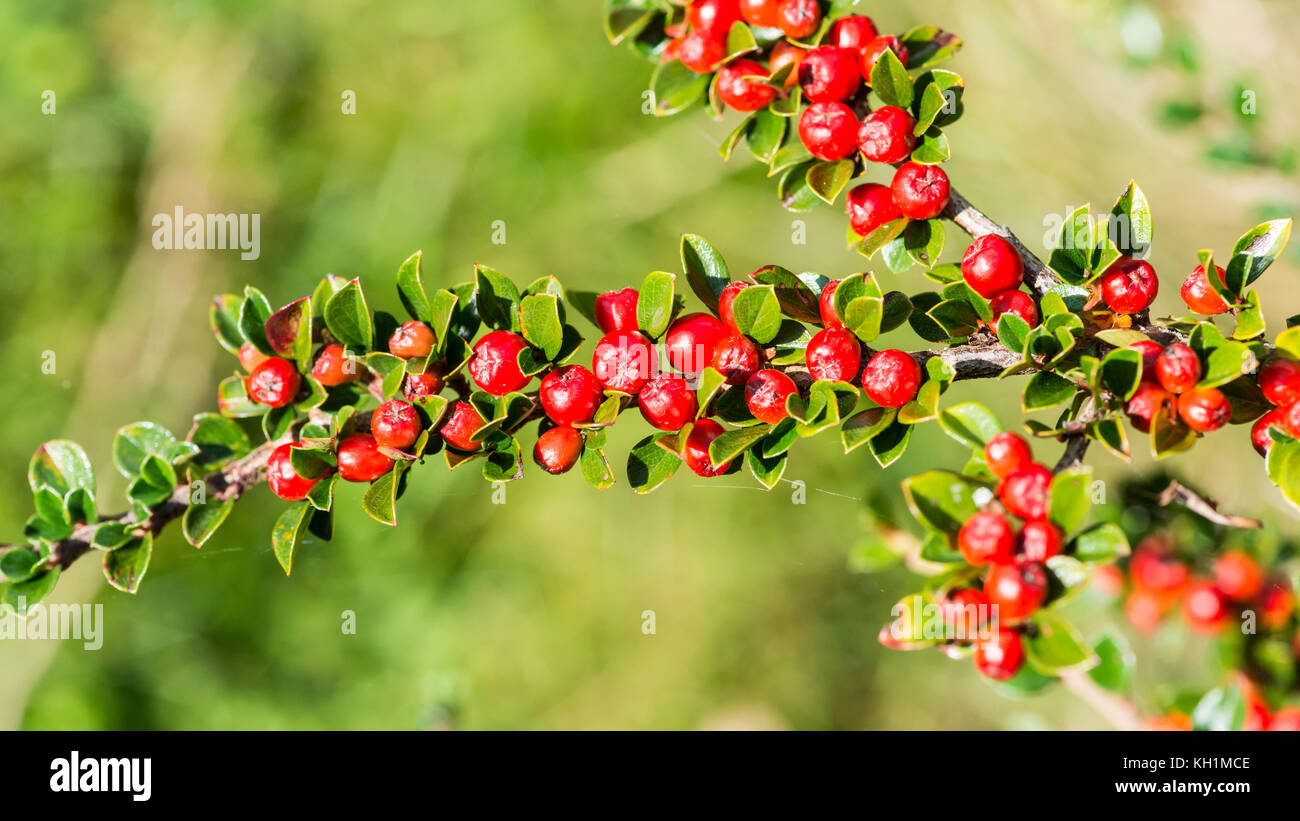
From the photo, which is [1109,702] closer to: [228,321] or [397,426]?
[397,426]

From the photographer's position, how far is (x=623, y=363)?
30.8 inches

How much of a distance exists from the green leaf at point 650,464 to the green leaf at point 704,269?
0.16 meters

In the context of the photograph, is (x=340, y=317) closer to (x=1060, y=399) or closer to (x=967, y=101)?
(x=1060, y=399)

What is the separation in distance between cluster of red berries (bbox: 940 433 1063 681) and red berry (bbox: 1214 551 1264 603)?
2.75 ft

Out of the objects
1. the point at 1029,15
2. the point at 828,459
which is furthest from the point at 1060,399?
the point at 1029,15

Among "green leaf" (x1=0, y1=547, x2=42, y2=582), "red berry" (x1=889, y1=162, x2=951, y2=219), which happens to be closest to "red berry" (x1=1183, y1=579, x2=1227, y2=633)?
"red berry" (x1=889, y1=162, x2=951, y2=219)

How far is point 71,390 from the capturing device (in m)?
2.69

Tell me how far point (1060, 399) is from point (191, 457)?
33.7 inches

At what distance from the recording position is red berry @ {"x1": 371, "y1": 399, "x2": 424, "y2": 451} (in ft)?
2.51

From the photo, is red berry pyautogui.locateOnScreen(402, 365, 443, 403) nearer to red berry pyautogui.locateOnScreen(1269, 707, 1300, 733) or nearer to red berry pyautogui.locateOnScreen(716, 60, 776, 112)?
red berry pyautogui.locateOnScreen(716, 60, 776, 112)

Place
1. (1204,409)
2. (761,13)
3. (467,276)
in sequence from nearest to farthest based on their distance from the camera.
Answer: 1. (1204,409)
2. (761,13)
3. (467,276)

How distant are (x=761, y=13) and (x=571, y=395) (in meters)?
0.54

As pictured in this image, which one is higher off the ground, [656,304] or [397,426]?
[656,304]

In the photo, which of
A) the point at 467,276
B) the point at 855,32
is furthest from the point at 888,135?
the point at 467,276
